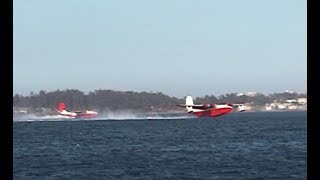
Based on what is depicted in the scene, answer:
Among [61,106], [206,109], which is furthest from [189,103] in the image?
[61,106]

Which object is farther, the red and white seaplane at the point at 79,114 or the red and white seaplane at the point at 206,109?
the red and white seaplane at the point at 79,114

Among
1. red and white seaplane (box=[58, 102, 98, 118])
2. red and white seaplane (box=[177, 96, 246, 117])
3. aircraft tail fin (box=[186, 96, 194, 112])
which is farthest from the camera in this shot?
red and white seaplane (box=[58, 102, 98, 118])

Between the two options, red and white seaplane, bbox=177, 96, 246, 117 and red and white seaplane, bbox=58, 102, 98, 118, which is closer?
red and white seaplane, bbox=177, 96, 246, 117

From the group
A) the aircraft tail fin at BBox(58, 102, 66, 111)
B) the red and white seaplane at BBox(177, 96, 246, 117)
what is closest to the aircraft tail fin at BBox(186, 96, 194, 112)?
the red and white seaplane at BBox(177, 96, 246, 117)

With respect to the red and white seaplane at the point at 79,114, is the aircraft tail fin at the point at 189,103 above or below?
above

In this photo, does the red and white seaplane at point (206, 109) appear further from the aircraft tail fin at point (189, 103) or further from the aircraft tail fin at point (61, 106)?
the aircraft tail fin at point (61, 106)

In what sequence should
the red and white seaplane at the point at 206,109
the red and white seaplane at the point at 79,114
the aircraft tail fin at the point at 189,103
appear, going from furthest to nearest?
the red and white seaplane at the point at 79,114
the aircraft tail fin at the point at 189,103
the red and white seaplane at the point at 206,109

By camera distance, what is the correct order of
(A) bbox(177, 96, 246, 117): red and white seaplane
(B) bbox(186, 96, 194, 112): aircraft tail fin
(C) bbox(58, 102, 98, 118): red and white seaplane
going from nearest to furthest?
(A) bbox(177, 96, 246, 117): red and white seaplane < (B) bbox(186, 96, 194, 112): aircraft tail fin < (C) bbox(58, 102, 98, 118): red and white seaplane


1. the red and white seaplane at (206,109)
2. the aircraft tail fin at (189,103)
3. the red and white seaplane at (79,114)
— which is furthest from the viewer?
the red and white seaplane at (79,114)

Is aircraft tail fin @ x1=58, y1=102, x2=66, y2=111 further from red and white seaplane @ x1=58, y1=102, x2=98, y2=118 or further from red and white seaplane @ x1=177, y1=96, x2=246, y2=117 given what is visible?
red and white seaplane @ x1=177, y1=96, x2=246, y2=117

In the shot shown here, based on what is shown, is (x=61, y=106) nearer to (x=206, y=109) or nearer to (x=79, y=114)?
(x=79, y=114)

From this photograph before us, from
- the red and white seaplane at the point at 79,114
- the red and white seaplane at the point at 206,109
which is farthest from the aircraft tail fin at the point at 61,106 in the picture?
the red and white seaplane at the point at 206,109
